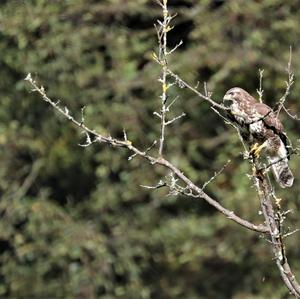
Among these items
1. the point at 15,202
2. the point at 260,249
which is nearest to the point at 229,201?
the point at 260,249

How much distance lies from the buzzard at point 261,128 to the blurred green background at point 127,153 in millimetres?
4501

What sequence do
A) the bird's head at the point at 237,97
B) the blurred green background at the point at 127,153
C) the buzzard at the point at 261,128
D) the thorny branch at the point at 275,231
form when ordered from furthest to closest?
the blurred green background at the point at 127,153
the bird's head at the point at 237,97
the buzzard at the point at 261,128
the thorny branch at the point at 275,231

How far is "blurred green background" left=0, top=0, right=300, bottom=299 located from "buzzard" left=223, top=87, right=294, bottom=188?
4.50 m

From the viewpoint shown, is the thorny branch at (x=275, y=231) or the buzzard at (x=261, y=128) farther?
the buzzard at (x=261, y=128)

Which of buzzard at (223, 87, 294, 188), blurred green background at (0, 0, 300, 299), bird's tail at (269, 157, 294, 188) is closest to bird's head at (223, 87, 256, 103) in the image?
buzzard at (223, 87, 294, 188)

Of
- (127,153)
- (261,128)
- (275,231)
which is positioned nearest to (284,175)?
(261,128)

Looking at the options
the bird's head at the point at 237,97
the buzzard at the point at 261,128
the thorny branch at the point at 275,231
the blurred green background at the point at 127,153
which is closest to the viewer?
the thorny branch at the point at 275,231

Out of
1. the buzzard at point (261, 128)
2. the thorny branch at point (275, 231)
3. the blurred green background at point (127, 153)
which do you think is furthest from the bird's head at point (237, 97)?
the blurred green background at point (127, 153)

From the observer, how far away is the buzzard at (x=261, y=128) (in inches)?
185

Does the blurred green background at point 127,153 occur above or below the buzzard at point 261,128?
above

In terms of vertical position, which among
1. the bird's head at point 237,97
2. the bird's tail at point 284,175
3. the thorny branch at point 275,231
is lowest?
the thorny branch at point 275,231

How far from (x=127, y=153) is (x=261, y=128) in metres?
5.48

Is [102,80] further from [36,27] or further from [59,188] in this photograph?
[59,188]

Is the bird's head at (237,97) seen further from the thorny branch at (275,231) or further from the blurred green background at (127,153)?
the blurred green background at (127,153)
